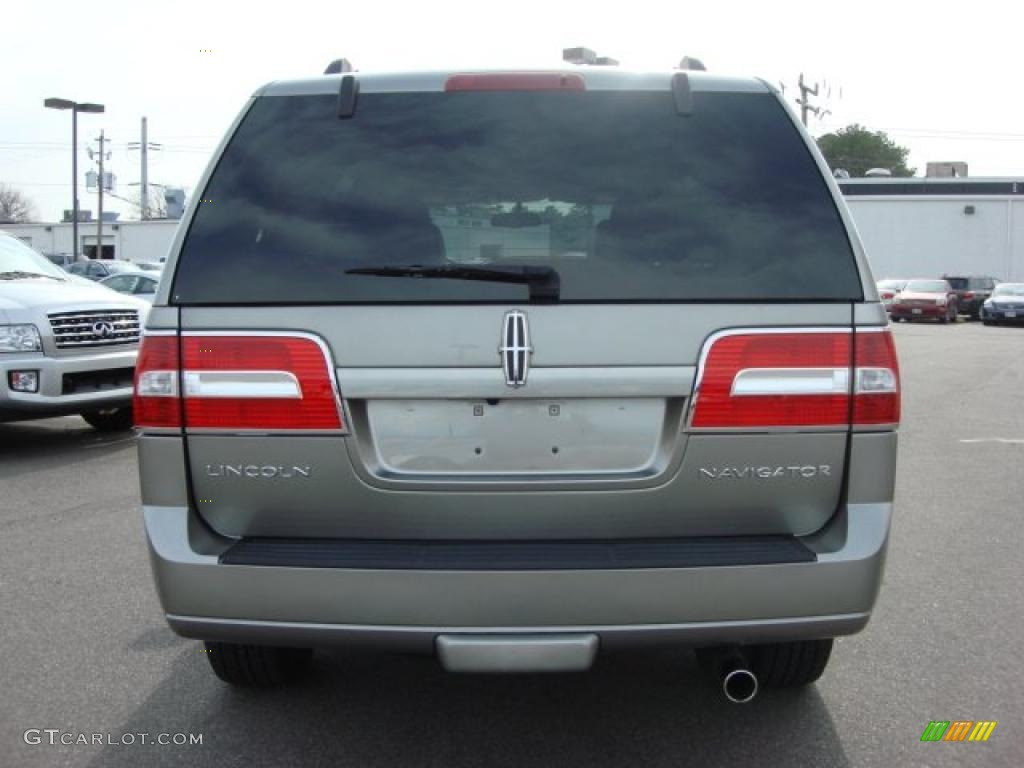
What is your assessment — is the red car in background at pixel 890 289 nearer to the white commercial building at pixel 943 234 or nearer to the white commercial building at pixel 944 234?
the white commercial building at pixel 944 234

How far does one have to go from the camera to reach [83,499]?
22.1 ft

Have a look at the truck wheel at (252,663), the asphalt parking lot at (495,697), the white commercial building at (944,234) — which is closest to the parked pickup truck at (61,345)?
the asphalt parking lot at (495,697)

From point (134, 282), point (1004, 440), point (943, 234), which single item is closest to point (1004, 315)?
point (943, 234)

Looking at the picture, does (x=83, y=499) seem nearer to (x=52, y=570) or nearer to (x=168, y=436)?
(x=52, y=570)

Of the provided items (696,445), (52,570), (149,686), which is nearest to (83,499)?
(52,570)

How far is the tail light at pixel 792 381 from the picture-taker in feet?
8.82

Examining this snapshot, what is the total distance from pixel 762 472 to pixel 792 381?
0.26 meters

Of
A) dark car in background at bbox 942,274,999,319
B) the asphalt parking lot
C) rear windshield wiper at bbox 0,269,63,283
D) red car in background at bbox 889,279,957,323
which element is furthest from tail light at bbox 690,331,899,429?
dark car in background at bbox 942,274,999,319

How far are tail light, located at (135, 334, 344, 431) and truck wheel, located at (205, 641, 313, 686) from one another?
39.6 inches

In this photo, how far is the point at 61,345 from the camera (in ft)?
27.2

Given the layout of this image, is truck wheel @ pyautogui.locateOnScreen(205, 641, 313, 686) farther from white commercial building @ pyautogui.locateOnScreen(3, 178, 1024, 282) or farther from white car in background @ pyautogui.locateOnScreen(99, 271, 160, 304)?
white commercial building @ pyautogui.locateOnScreen(3, 178, 1024, 282)

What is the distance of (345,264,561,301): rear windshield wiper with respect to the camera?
2.69 meters

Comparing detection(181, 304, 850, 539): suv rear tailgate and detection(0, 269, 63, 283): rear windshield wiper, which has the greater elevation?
detection(181, 304, 850, 539): suv rear tailgate

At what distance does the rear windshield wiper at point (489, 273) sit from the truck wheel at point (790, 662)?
1513 mm
